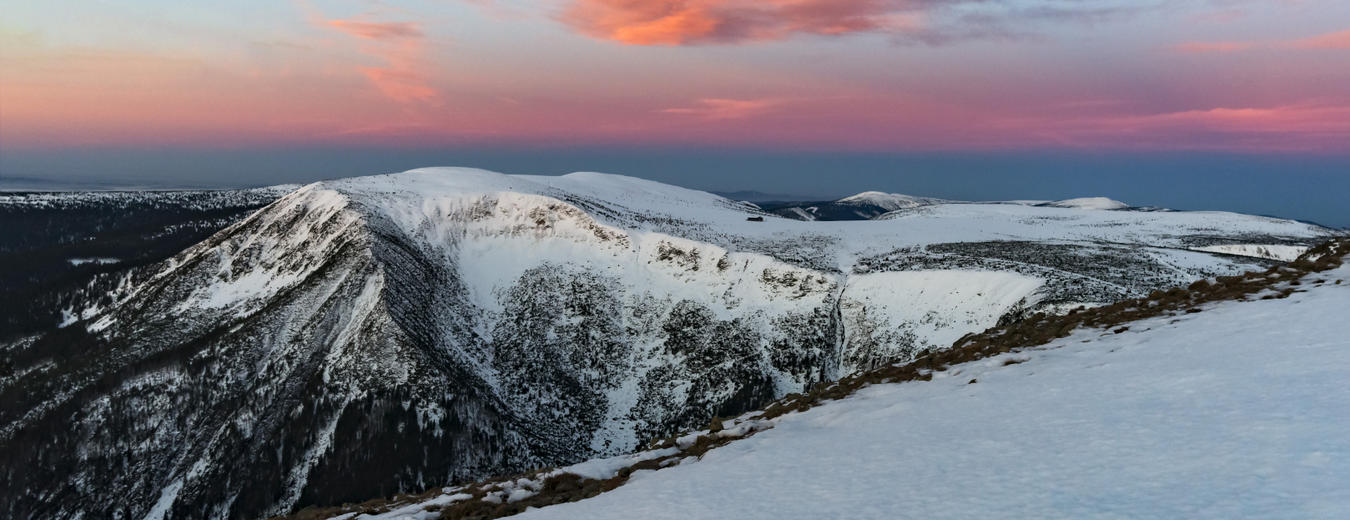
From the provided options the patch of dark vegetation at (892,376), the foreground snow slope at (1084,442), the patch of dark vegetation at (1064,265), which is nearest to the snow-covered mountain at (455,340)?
the patch of dark vegetation at (1064,265)

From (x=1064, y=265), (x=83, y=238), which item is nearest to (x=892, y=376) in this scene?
(x=1064, y=265)

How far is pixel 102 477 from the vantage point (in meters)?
48.1

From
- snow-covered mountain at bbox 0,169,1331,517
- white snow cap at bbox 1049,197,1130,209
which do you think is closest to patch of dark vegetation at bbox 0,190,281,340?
snow-covered mountain at bbox 0,169,1331,517

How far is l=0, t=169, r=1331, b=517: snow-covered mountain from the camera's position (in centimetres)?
4406

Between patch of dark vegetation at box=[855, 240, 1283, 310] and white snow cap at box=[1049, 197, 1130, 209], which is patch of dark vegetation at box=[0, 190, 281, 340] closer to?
patch of dark vegetation at box=[855, 240, 1283, 310]

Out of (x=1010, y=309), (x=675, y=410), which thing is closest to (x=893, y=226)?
(x=1010, y=309)

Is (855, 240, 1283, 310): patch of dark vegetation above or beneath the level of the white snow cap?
beneath

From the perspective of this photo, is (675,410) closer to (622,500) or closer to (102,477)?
(622,500)

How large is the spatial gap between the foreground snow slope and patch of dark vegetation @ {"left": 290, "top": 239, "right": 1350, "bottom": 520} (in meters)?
0.82

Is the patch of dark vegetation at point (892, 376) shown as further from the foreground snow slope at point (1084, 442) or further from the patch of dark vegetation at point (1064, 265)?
the patch of dark vegetation at point (1064, 265)

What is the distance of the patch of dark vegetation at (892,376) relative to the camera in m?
10.6

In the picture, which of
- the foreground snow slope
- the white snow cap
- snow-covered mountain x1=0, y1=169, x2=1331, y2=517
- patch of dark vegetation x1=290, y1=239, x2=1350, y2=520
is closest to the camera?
the foreground snow slope

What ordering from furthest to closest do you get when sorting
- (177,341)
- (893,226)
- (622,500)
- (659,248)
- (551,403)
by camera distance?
(893,226) → (659,248) → (177,341) → (551,403) → (622,500)

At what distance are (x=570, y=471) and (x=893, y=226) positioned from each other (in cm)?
7018
